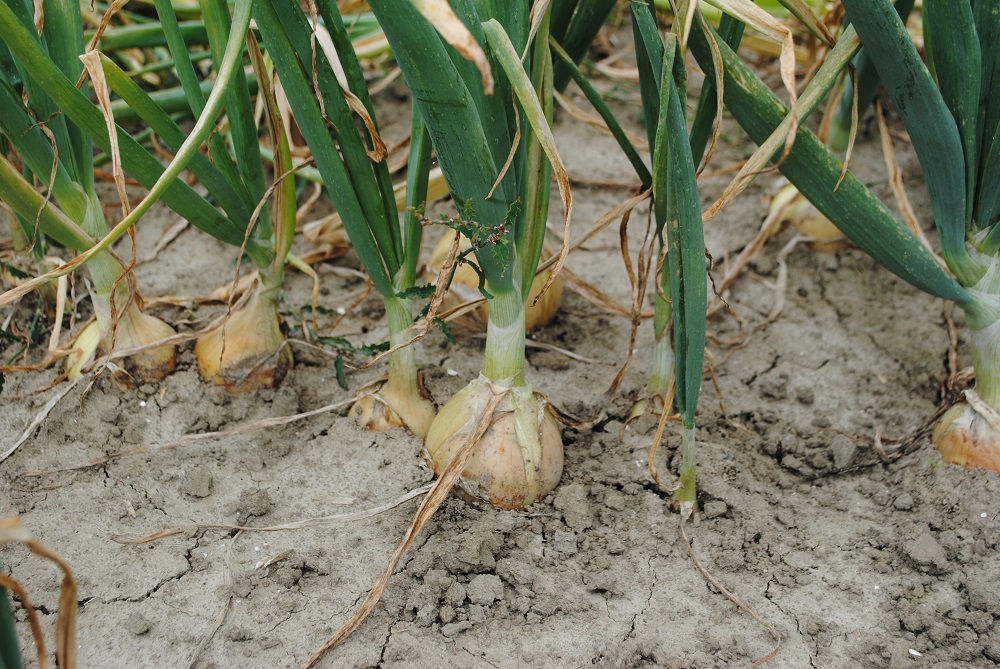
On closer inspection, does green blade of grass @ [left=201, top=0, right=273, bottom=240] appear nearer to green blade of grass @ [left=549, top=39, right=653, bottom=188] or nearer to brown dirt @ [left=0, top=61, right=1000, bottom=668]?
brown dirt @ [left=0, top=61, right=1000, bottom=668]

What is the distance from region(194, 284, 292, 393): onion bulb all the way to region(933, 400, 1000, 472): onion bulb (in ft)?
3.37

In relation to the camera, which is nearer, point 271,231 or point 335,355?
point 271,231

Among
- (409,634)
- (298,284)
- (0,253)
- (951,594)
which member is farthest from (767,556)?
(0,253)

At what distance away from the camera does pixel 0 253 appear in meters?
1.63

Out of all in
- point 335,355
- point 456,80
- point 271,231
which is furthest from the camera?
point 335,355

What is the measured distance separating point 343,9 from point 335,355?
0.83 m

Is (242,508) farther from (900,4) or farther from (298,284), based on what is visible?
(900,4)

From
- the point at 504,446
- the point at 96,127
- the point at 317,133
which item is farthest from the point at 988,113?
the point at 96,127

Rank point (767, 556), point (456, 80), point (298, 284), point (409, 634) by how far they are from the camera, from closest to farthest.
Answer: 1. point (456, 80)
2. point (409, 634)
3. point (767, 556)
4. point (298, 284)

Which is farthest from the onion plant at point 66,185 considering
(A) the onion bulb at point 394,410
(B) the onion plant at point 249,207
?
(A) the onion bulb at point 394,410

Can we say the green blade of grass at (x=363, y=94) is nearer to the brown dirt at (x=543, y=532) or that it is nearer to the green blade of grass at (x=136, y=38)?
the brown dirt at (x=543, y=532)

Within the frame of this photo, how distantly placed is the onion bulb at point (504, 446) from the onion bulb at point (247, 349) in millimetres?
354

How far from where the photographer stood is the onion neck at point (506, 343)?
1242 mm

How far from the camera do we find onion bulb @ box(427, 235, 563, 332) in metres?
1.54
